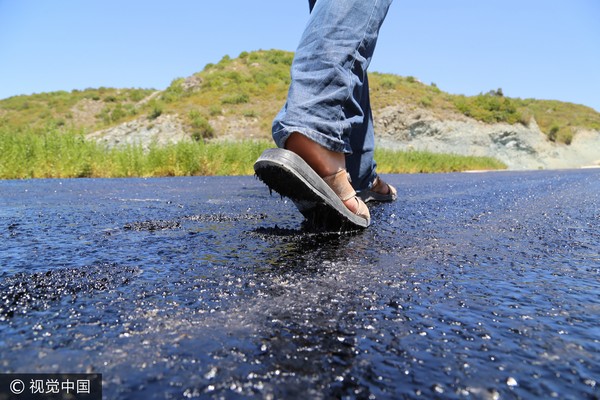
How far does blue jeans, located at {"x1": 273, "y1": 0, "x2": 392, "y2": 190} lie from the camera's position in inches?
64.3

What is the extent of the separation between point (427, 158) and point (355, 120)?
1820 centimetres

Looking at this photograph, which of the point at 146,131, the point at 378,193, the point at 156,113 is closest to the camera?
the point at 378,193

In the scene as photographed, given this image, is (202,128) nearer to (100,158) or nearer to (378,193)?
(100,158)

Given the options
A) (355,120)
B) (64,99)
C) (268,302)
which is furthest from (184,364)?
(64,99)

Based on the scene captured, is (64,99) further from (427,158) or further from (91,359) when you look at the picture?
(91,359)

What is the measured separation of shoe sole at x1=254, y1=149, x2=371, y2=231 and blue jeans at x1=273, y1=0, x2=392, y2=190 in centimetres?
14

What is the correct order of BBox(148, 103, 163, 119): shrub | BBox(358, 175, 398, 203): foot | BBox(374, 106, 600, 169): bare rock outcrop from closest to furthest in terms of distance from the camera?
1. BBox(358, 175, 398, 203): foot
2. BBox(374, 106, 600, 169): bare rock outcrop
3. BBox(148, 103, 163, 119): shrub

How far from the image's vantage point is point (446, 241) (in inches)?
59.9

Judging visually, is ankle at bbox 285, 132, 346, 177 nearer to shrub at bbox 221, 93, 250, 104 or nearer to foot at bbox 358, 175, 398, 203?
foot at bbox 358, 175, 398, 203

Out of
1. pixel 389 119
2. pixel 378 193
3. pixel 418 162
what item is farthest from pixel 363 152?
pixel 389 119

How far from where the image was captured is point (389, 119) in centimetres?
2942

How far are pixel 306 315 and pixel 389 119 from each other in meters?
29.8

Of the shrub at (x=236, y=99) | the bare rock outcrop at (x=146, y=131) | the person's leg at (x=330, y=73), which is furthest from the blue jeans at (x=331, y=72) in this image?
the shrub at (x=236, y=99)

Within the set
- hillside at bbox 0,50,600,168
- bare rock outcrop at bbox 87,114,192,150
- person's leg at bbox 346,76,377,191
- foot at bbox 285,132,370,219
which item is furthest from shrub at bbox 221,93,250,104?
foot at bbox 285,132,370,219
